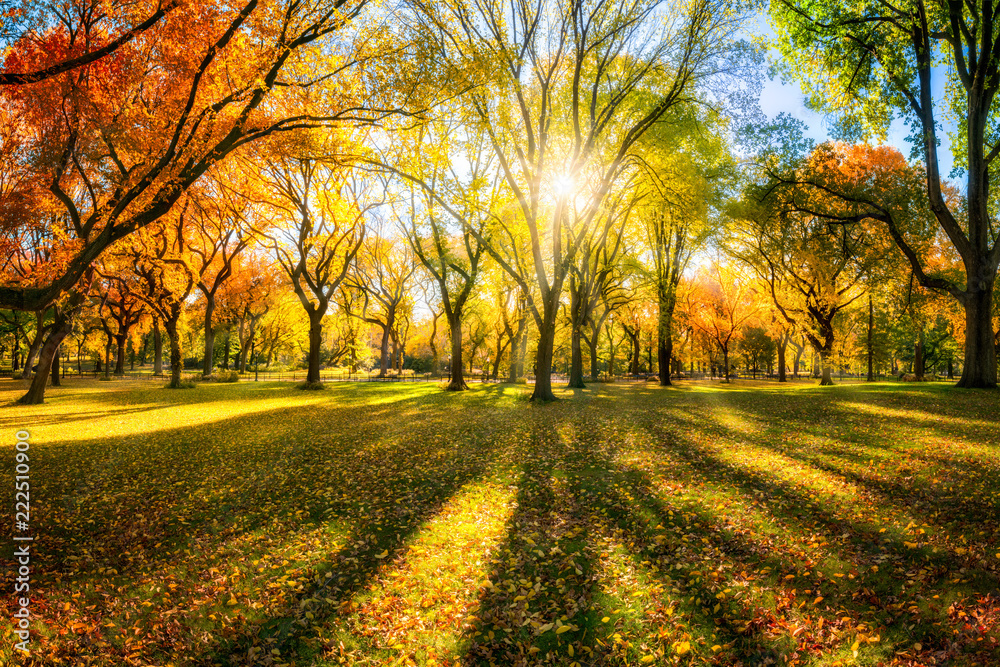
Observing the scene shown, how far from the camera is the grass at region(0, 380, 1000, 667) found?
353cm

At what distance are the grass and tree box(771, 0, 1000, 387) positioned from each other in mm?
8992

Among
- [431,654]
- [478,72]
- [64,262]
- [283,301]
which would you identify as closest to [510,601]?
[431,654]

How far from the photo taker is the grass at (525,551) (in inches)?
139

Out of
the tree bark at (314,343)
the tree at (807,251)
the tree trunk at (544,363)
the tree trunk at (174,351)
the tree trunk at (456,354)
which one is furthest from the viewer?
the tree bark at (314,343)

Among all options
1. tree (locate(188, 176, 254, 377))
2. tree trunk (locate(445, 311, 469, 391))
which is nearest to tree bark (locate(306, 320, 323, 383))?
tree (locate(188, 176, 254, 377))

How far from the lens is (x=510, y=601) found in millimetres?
4117

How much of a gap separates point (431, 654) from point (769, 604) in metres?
2.78

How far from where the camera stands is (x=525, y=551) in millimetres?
5062

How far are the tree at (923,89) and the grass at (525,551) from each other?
8992 millimetres

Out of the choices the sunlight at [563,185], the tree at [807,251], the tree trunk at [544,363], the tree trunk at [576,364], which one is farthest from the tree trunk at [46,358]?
the tree at [807,251]

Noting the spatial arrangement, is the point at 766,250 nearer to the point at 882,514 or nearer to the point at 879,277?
the point at 879,277

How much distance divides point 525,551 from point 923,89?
20913 mm

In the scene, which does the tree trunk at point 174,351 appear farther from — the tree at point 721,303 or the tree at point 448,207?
the tree at point 721,303

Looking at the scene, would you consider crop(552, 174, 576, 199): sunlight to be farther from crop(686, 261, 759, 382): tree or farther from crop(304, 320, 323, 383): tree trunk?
crop(686, 261, 759, 382): tree
